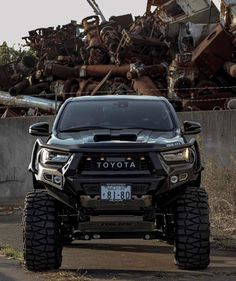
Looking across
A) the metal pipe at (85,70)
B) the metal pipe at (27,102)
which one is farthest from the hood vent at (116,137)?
the metal pipe at (85,70)

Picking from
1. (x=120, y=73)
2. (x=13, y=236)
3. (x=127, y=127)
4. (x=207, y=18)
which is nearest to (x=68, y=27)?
(x=207, y=18)

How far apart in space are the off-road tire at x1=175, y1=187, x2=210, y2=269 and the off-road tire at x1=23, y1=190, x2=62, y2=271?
4.28 ft

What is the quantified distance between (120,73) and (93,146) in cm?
1280

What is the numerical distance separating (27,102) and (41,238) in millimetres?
13714

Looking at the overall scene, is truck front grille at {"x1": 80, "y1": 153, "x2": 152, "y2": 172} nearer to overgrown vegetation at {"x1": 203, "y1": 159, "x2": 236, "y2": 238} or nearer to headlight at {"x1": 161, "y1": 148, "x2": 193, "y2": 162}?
headlight at {"x1": 161, "y1": 148, "x2": 193, "y2": 162}

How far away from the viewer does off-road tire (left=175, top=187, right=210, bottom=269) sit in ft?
26.6

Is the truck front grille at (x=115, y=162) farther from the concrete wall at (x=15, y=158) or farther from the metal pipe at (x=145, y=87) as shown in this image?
the metal pipe at (x=145, y=87)

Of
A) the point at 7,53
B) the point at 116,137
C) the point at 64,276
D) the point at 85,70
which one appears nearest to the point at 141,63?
the point at 85,70

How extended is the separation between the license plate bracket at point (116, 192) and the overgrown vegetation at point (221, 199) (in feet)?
11.6

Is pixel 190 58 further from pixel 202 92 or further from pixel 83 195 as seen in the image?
Answer: pixel 83 195

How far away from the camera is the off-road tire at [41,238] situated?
8132mm

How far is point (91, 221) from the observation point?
8039mm

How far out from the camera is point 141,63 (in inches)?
802

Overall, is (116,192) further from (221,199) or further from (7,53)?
(7,53)
